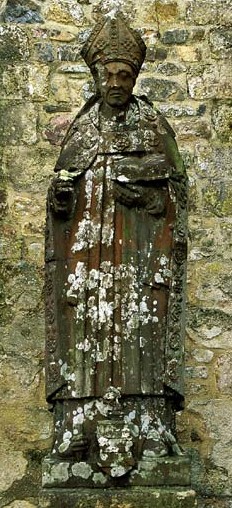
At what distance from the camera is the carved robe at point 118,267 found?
605 centimetres

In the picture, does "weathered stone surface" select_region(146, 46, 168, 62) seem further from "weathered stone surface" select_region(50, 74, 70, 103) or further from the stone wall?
"weathered stone surface" select_region(50, 74, 70, 103)

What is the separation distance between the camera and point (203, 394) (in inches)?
322

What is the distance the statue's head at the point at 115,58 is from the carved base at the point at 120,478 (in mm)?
1898

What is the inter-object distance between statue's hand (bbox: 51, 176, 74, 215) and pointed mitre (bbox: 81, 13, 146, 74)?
0.71 metres

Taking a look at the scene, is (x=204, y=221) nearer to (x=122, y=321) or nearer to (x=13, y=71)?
(x=13, y=71)

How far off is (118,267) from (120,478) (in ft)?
3.51

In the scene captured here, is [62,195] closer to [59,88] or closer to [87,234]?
[87,234]

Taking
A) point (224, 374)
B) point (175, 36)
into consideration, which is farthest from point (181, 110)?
point (224, 374)

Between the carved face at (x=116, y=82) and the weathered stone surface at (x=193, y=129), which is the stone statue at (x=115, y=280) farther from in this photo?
the weathered stone surface at (x=193, y=129)

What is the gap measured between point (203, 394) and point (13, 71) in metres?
2.70

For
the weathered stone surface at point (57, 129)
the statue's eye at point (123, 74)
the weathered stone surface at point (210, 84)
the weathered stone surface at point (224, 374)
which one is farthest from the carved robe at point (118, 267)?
the weathered stone surface at point (210, 84)

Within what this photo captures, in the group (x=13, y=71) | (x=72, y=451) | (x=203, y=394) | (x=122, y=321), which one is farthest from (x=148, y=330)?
(x=13, y=71)

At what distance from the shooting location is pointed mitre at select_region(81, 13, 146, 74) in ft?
20.9

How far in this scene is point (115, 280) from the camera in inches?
241
